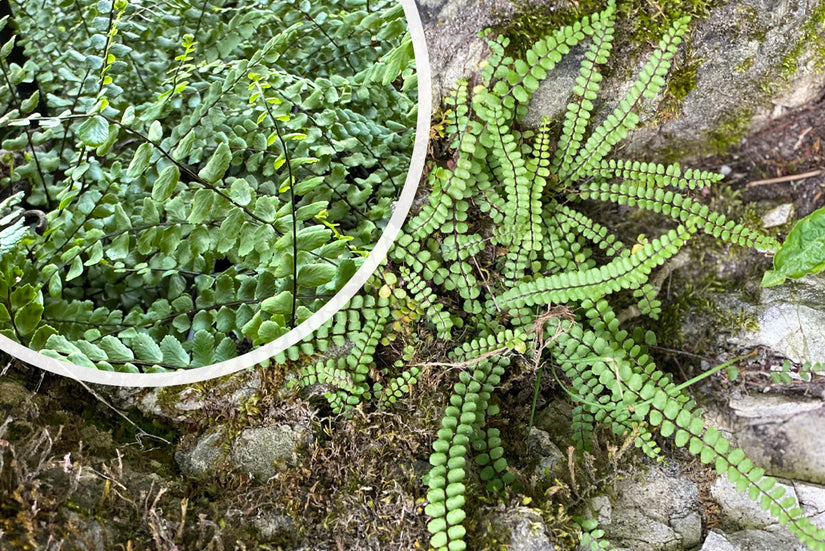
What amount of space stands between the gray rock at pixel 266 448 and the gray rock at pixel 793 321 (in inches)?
Result: 70.4

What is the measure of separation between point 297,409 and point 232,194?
2.92ft

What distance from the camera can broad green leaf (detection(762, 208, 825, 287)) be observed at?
189cm

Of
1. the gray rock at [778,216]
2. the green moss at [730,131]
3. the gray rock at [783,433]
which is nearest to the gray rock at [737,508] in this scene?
the gray rock at [783,433]

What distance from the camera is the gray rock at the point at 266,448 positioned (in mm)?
1969

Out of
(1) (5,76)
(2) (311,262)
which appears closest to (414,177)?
(2) (311,262)

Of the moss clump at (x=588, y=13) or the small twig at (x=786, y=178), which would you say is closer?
the moss clump at (x=588, y=13)

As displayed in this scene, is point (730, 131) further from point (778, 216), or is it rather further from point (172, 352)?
point (172, 352)

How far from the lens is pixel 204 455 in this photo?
1996 millimetres

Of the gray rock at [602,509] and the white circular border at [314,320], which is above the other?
the white circular border at [314,320]

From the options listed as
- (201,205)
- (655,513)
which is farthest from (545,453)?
(201,205)

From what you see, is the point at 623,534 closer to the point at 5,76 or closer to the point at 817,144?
the point at 817,144

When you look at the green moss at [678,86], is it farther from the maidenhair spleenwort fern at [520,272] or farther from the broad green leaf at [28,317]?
the broad green leaf at [28,317]

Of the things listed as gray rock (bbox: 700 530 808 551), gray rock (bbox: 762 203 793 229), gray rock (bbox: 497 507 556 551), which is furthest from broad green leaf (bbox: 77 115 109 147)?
gray rock (bbox: 762 203 793 229)

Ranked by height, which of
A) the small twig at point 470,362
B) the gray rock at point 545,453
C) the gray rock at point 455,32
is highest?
the gray rock at point 455,32
